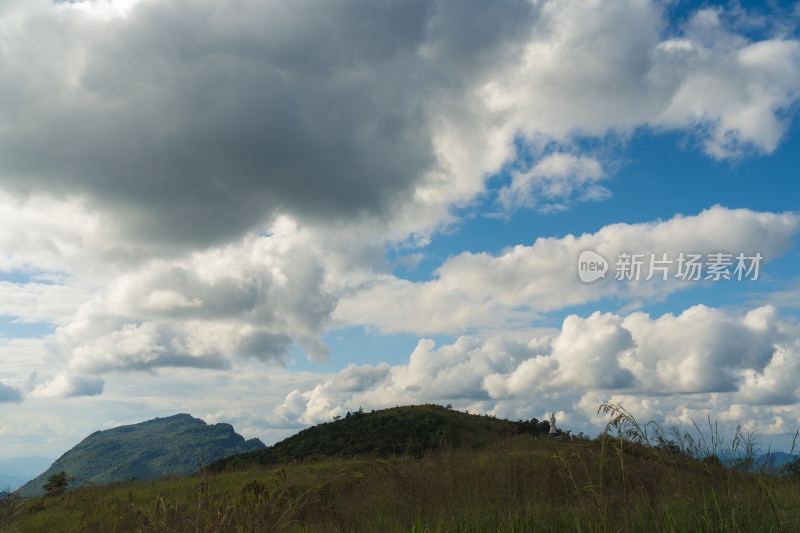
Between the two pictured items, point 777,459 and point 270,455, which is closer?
point 777,459

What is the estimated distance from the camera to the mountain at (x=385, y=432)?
47.4m

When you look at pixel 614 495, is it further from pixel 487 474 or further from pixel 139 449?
pixel 139 449

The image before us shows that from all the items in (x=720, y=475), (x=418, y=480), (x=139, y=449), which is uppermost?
(x=720, y=475)

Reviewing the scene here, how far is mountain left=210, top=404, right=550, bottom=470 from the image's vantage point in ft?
155

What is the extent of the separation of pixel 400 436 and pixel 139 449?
18929 centimetres

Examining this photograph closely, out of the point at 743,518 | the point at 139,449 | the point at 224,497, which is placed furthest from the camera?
the point at 139,449

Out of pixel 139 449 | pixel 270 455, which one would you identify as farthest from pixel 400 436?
pixel 139 449

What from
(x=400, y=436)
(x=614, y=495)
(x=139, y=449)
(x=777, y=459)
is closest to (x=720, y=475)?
(x=777, y=459)

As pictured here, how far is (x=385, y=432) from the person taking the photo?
5588 cm

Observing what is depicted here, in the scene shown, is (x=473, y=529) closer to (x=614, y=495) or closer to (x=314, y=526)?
(x=614, y=495)

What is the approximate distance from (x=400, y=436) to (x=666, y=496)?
50.2 metres

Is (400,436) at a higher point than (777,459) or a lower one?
lower

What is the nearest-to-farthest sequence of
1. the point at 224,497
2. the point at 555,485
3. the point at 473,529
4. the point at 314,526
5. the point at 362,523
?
the point at 473,529
the point at 224,497
the point at 362,523
the point at 314,526
the point at 555,485

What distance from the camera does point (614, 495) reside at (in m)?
6.30
